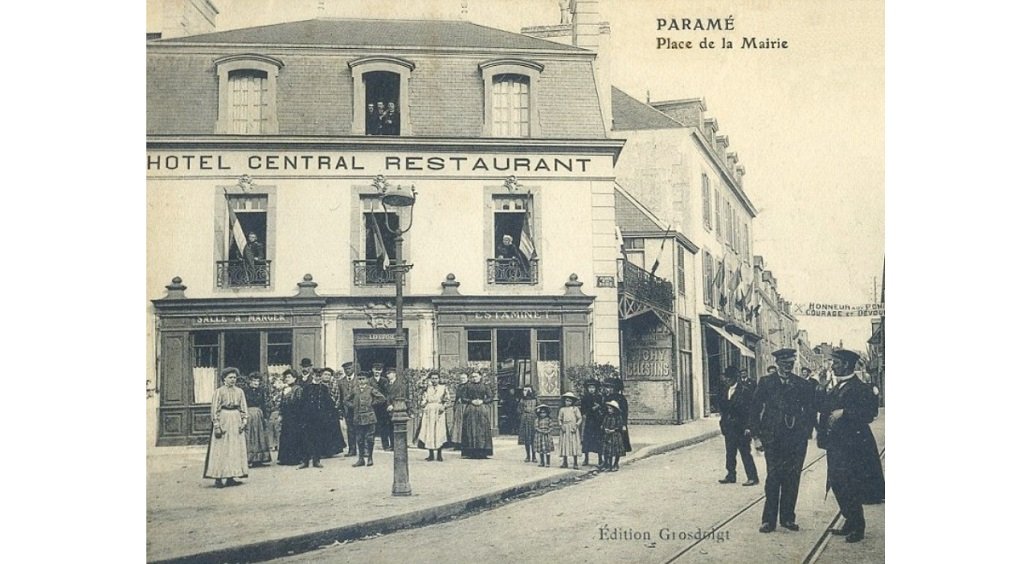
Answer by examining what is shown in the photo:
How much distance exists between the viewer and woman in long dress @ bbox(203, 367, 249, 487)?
24.4 ft

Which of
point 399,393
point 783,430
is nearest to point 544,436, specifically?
point 399,393

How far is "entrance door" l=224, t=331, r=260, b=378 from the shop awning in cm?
423

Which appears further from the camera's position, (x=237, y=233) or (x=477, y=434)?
(x=477, y=434)

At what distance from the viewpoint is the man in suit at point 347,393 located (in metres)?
7.83

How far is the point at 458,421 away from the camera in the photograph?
7.94 metres

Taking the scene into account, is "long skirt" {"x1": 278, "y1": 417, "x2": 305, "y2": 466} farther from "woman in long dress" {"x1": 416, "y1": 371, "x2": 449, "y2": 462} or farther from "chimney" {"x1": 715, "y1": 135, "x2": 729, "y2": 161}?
"chimney" {"x1": 715, "y1": 135, "x2": 729, "y2": 161}

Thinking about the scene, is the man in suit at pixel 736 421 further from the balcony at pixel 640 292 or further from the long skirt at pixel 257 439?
the long skirt at pixel 257 439

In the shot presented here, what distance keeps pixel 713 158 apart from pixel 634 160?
78cm

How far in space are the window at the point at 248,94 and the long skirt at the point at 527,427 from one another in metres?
3.49

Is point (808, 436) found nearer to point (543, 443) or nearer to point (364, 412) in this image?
point (543, 443)

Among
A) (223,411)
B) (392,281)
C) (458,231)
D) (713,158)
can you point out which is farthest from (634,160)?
(223,411)

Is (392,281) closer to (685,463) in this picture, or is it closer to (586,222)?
(586,222)

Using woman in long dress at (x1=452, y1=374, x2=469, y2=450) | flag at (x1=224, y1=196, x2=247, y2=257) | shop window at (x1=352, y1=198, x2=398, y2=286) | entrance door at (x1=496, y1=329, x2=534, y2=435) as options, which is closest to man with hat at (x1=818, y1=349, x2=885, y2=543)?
entrance door at (x1=496, y1=329, x2=534, y2=435)

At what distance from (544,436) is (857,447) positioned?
2.66 metres
